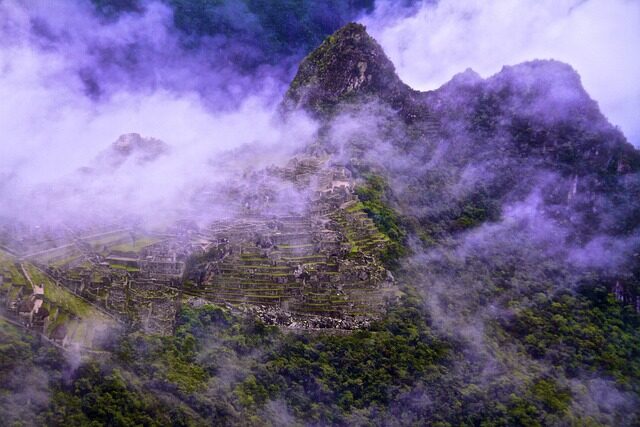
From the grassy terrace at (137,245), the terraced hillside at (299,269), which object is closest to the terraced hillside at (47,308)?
the grassy terrace at (137,245)

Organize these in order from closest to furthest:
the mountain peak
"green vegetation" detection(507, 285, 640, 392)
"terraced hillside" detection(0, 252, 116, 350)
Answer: "terraced hillside" detection(0, 252, 116, 350), "green vegetation" detection(507, 285, 640, 392), the mountain peak

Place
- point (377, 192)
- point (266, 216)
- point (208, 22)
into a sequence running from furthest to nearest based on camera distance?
point (208, 22), point (377, 192), point (266, 216)

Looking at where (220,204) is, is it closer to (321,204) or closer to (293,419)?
(321,204)

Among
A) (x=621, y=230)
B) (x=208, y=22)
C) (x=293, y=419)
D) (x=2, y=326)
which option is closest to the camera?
(x=2, y=326)

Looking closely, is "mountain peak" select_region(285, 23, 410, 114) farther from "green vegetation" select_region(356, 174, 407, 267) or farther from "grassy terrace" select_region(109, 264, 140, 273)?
"grassy terrace" select_region(109, 264, 140, 273)

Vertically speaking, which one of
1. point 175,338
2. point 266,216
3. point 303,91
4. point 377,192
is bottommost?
A: point 175,338

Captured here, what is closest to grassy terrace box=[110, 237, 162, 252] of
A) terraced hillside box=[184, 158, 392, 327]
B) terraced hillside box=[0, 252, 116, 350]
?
terraced hillside box=[184, 158, 392, 327]

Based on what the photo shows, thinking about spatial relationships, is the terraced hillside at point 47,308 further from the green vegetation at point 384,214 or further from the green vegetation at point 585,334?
the green vegetation at point 585,334

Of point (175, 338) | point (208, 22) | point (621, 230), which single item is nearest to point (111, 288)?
point (175, 338)

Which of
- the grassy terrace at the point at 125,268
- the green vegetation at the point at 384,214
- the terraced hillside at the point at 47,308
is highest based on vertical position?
the green vegetation at the point at 384,214
